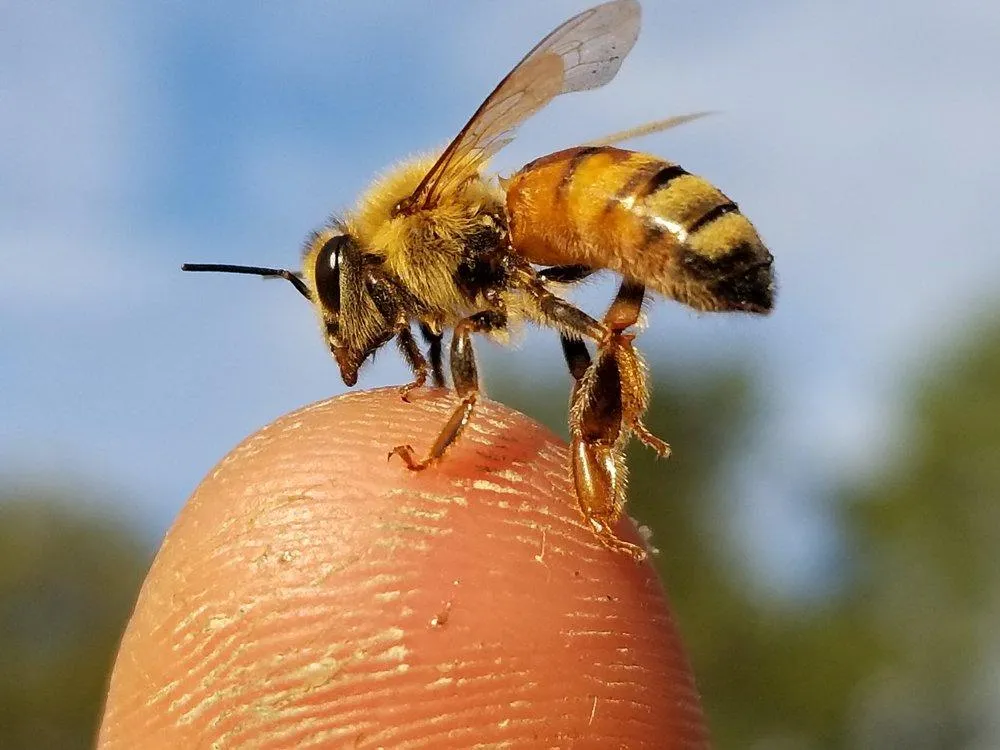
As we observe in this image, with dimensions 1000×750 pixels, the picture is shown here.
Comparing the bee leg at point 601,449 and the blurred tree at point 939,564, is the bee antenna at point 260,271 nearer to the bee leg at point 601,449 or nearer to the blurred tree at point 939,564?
the bee leg at point 601,449

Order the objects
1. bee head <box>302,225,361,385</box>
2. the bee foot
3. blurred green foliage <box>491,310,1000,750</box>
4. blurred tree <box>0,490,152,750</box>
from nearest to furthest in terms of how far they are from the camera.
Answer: the bee foot, bee head <box>302,225,361,385</box>, blurred tree <box>0,490,152,750</box>, blurred green foliage <box>491,310,1000,750</box>

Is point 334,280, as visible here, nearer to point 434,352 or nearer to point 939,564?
point 434,352

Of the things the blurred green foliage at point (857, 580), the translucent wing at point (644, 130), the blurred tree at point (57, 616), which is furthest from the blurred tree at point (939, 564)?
the translucent wing at point (644, 130)

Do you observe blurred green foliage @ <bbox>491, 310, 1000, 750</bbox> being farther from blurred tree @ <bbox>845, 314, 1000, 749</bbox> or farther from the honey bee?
the honey bee

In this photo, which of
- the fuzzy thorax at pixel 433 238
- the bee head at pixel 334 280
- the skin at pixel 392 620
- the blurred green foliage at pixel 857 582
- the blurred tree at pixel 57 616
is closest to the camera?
the skin at pixel 392 620

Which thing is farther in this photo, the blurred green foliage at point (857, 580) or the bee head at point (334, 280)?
the blurred green foliage at point (857, 580)

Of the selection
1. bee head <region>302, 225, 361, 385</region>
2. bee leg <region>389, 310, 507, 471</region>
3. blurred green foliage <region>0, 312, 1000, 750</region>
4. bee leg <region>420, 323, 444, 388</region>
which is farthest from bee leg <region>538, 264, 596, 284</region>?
blurred green foliage <region>0, 312, 1000, 750</region>

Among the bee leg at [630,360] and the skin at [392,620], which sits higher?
the bee leg at [630,360]
